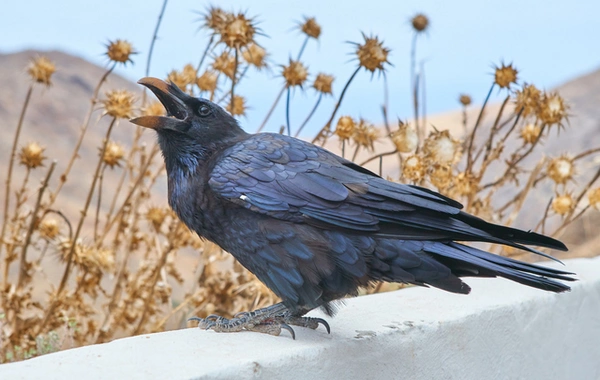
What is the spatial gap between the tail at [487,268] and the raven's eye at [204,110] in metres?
0.79

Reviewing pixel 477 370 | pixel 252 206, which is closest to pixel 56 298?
pixel 252 206

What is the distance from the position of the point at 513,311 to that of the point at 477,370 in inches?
11.3

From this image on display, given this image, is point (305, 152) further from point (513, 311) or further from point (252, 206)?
point (513, 311)

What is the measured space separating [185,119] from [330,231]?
60cm

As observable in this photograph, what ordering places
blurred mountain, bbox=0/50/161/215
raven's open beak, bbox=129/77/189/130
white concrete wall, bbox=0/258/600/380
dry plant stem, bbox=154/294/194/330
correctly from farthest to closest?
blurred mountain, bbox=0/50/161/215 < dry plant stem, bbox=154/294/194/330 < raven's open beak, bbox=129/77/189/130 < white concrete wall, bbox=0/258/600/380

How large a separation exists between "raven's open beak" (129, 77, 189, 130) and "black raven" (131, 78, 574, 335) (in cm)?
23

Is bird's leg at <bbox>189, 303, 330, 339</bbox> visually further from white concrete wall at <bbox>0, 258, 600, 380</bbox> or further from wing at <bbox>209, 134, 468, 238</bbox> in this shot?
wing at <bbox>209, 134, 468, 238</bbox>

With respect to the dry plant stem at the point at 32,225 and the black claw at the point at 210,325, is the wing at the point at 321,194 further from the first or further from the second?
the dry plant stem at the point at 32,225

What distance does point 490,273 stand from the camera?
6.81ft

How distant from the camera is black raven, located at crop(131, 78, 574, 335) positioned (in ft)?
6.98

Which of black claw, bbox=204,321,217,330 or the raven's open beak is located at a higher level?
the raven's open beak

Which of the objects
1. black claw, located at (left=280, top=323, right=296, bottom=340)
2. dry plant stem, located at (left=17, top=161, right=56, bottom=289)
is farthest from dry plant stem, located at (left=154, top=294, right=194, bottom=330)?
black claw, located at (left=280, top=323, right=296, bottom=340)

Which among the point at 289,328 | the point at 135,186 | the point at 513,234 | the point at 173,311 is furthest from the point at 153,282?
the point at 513,234

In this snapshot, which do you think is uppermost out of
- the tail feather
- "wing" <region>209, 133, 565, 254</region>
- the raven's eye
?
the raven's eye
